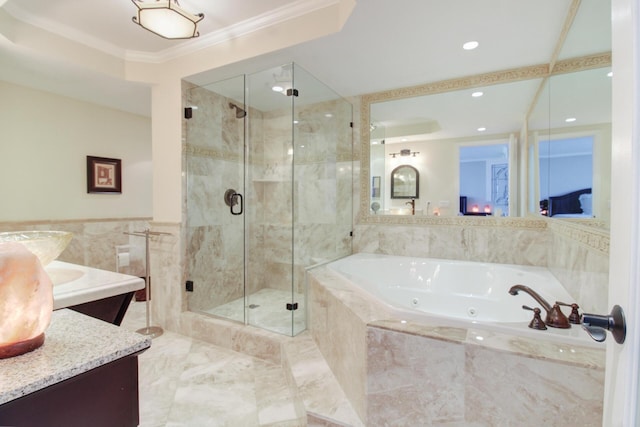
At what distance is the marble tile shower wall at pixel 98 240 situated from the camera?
316 centimetres

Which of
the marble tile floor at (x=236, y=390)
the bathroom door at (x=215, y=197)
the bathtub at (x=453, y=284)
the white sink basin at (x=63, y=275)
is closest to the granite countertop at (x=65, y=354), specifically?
the white sink basin at (x=63, y=275)

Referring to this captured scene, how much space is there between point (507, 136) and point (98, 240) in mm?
4402

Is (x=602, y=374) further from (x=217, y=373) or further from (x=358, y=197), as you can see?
(x=358, y=197)

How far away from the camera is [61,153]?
3.17m

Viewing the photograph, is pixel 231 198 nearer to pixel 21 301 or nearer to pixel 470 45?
pixel 470 45

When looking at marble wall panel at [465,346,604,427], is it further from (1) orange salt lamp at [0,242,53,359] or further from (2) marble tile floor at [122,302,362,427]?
(1) orange salt lamp at [0,242,53,359]

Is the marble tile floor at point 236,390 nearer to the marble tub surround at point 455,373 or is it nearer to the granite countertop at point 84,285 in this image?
the marble tub surround at point 455,373

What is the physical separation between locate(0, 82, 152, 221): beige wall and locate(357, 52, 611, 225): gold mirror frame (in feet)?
9.43

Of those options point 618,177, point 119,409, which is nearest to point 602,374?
point 618,177

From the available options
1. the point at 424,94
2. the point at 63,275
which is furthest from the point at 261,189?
the point at 63,275

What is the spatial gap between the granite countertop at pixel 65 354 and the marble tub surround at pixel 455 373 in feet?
3.21

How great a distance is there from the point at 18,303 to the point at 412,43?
7.87ft

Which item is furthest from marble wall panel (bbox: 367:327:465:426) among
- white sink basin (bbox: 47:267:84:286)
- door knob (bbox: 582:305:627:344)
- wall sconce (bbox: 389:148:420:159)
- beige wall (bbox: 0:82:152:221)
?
beige wall (bbox: 0:82:152:221)

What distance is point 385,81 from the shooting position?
2777mm
